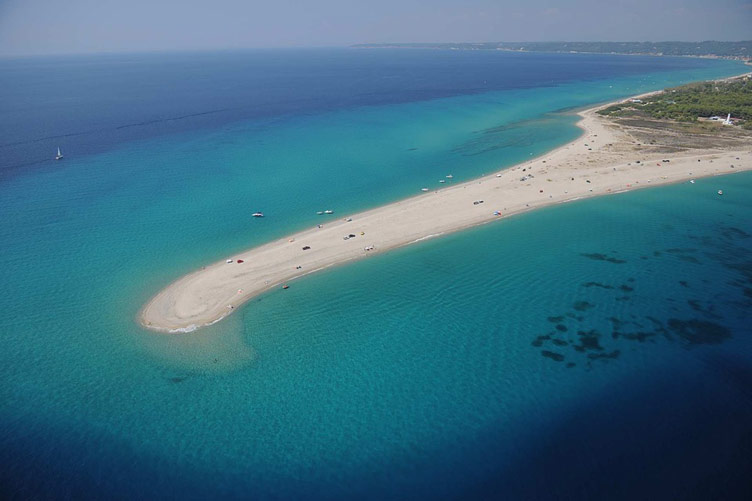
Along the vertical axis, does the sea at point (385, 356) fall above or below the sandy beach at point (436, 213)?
below

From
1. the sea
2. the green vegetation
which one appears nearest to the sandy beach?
the sea

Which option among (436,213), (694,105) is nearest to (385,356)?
(436,213)

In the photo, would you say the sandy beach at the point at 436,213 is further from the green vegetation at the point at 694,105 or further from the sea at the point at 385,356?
the green vegetation at the point at 694,105

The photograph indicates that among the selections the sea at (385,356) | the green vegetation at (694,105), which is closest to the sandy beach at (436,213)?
the sea at (385,356)

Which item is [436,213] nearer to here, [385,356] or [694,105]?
[385,356]

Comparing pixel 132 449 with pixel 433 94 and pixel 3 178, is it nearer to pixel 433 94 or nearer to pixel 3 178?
pixel 3 178

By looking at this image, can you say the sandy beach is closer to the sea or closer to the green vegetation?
the sea

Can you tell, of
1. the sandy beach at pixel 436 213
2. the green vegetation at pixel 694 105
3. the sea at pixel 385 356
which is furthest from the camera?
the green vegetation at pixel 694 105
